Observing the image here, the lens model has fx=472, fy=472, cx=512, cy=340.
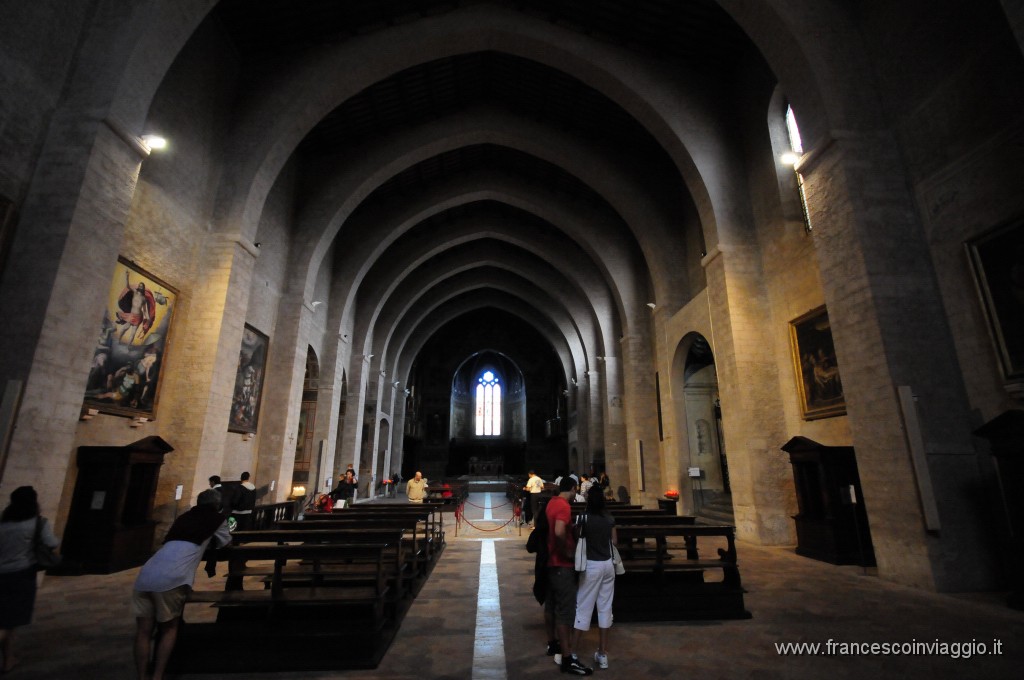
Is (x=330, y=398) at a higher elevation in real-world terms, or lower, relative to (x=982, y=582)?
higher

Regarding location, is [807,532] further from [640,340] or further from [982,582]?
[640,340]

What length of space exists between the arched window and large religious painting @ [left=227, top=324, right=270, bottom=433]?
2549 cm

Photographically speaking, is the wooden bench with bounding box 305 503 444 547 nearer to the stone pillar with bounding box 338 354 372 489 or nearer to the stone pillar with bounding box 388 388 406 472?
the stone pillar with bounding box 338 354 372 489

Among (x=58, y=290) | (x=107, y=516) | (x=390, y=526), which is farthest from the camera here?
(x=107, y=516)

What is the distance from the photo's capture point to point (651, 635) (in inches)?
161

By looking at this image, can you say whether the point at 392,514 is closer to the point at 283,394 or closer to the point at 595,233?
the point at 283,394

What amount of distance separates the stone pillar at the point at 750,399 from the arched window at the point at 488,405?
2771cm

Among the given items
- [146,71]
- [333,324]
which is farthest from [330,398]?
[146,71]

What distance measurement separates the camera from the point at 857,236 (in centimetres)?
649

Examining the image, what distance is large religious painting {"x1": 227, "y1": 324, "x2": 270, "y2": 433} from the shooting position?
10.8 metres

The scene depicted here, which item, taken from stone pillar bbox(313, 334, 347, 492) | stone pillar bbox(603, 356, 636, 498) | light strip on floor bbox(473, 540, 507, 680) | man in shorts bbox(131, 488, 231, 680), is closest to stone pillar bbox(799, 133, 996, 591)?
light strip on floor bbox(473, 540, 507, 680)

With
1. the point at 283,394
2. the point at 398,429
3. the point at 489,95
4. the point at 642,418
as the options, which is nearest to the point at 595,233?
the point at 489,95

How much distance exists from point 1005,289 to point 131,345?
12.5 m

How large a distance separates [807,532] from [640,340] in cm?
883
